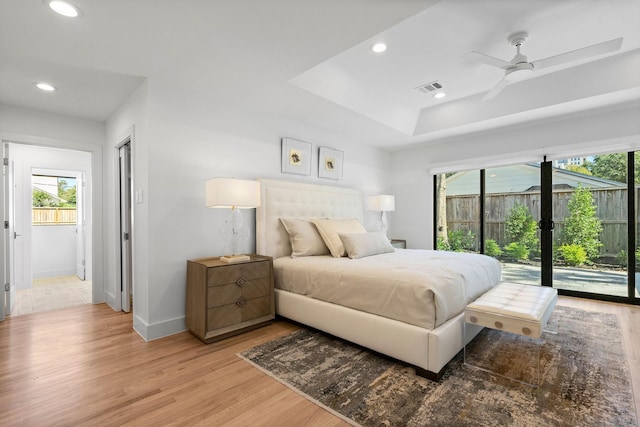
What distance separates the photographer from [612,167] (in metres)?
3.88

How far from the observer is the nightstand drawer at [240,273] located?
262 centimetres

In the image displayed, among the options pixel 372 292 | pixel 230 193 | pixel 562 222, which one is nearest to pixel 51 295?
pixel 230 193

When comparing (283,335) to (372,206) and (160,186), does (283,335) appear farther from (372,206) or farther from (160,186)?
(372,206)

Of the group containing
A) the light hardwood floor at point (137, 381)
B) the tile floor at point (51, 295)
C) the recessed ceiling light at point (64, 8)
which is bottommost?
the tile floor at point (51, 295)

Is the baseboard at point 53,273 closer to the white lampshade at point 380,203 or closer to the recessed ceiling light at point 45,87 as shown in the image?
the recessed ceiling light at point 45,87

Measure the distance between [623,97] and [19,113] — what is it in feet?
21.9

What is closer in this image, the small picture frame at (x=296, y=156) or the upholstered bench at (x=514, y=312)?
the upholstered bench at (x=514, y=312)

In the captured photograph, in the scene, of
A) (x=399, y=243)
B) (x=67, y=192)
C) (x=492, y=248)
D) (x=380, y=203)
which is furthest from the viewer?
(x=67, y=192)

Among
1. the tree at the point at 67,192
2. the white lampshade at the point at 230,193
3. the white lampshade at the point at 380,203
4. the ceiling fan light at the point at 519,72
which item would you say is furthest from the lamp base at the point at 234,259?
the tree at the point at 67,192

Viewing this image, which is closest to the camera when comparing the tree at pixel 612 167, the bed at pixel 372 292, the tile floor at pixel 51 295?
the bed at pixel 372 292

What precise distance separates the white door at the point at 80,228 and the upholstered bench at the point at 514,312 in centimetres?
610

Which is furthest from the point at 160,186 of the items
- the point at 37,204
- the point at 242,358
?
the point at 37,204

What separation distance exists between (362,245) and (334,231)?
15.7 inches

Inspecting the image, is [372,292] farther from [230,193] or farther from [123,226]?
[123,226]
